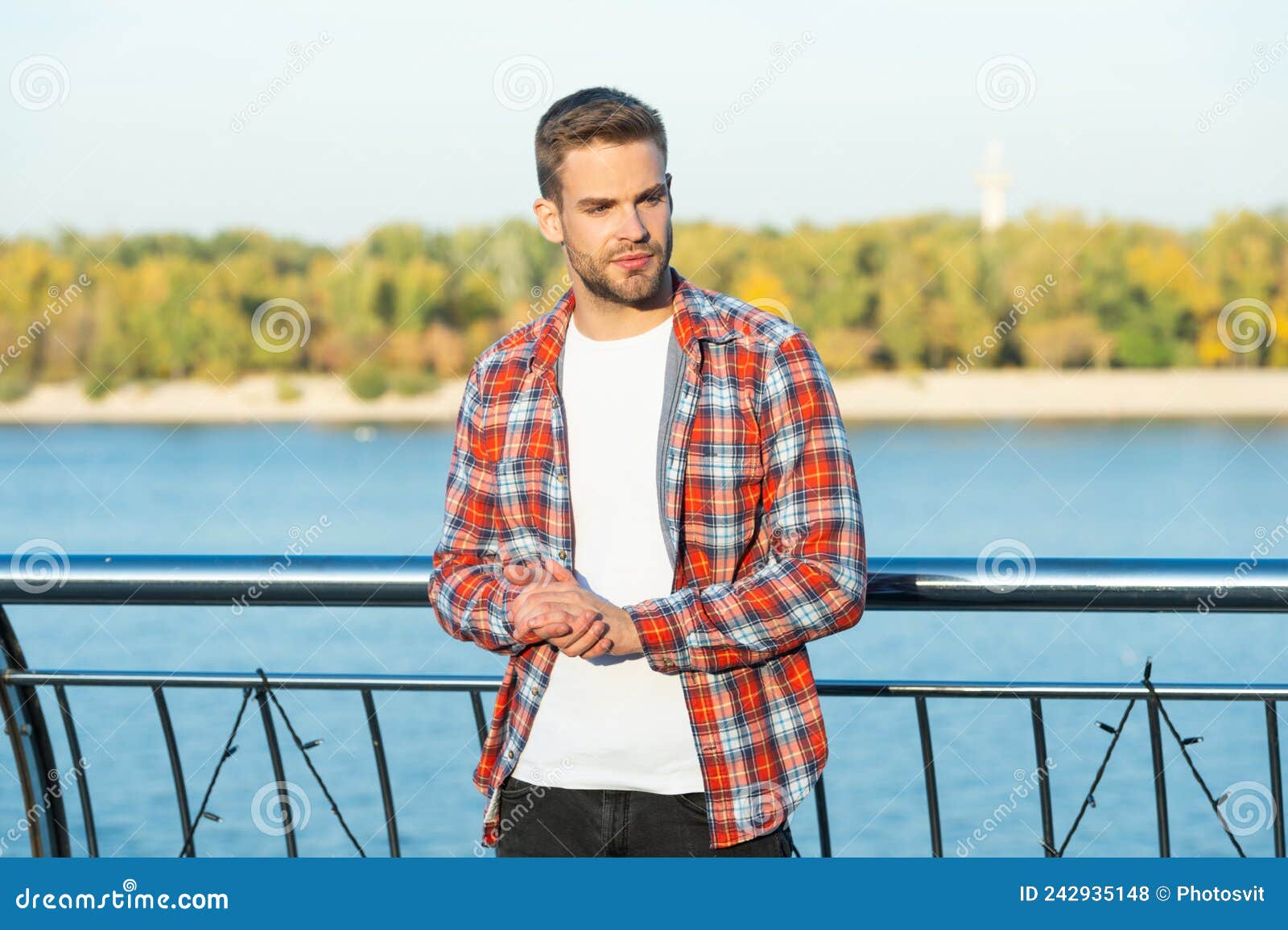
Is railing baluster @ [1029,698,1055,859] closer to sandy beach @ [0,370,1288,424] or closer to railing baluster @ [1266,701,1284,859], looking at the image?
railing baluster @ [1266,701,1284,859]

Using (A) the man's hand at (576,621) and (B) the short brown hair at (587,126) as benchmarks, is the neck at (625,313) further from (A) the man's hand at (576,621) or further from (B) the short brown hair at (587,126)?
(A) the man's hand at (576,621)

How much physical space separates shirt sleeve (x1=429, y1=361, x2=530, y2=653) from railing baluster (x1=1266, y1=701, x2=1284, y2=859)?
1.57 meters

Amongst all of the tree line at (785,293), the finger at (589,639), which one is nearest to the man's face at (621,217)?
the finger at (589,639)

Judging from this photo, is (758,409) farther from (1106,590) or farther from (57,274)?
(57,274)

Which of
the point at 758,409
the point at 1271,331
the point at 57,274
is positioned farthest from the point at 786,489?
the point at 57,274

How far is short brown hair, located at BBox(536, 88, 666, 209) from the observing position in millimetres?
2436

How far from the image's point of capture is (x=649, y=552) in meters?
2.40

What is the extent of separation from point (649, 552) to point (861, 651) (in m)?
22.1

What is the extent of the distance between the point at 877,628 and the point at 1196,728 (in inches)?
304

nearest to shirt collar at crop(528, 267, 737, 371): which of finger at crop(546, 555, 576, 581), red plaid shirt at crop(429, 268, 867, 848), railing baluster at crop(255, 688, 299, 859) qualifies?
red plaid shirt at crop(429, 268, 867, 848)

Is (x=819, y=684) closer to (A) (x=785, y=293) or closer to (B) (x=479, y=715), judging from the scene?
(B) (x=479, y=715)

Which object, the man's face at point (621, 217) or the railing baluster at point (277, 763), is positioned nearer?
the man's face at point (621, 217)

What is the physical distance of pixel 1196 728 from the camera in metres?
19.3

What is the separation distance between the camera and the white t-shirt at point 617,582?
2.36 meters
